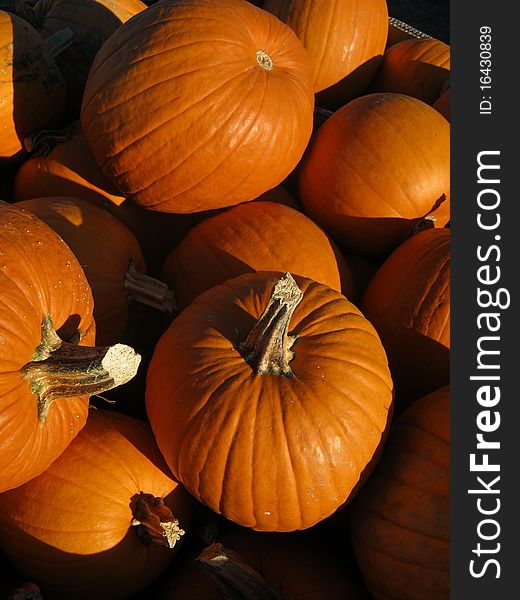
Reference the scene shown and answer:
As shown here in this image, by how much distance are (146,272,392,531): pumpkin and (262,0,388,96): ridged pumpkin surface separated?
1749mm

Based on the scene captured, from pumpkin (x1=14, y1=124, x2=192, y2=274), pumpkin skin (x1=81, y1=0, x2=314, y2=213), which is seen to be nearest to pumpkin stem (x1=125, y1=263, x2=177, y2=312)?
pumpkin skin (x1=81, y1=0, x2=314, y2=213)

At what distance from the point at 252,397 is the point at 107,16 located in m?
2.38

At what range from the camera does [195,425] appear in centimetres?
192

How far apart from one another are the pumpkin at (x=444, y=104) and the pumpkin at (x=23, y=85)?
6.00 feet

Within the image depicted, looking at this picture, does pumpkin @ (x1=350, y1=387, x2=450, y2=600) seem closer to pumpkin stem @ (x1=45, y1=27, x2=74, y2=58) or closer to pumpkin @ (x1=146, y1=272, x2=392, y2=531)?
pumpkin @ (x1=146, y1=272, x2=392, y2=531)

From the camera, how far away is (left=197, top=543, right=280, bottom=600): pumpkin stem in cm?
193

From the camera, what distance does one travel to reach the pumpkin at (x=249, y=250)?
2.52 m

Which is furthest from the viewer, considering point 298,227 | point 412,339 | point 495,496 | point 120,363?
point 298,227

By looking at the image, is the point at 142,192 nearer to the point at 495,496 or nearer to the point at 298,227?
the point at 298,227

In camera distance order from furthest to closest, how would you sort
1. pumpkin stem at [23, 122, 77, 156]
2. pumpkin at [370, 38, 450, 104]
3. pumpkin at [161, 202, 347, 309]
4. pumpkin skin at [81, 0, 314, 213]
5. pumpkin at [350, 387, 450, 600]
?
pumpkin at [370, 38, 450, 104], pumpkin stem at [23, 122, 77, 156], pumpkin at [161, 202, 347, 309], pumpkin skin at [81, 0, 314, 213], pumpkin at [350, 387, 450, 600]

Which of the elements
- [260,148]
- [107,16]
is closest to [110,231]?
[260,148]

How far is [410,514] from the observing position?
203 cm

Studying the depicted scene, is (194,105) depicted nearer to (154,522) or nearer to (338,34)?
(338,34)

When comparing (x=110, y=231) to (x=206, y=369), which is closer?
(x=206, y=369)
